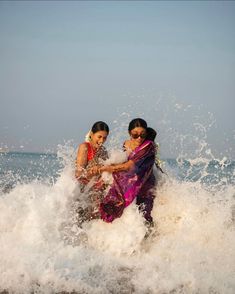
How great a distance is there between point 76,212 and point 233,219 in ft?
10.1

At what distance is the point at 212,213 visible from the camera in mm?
6750

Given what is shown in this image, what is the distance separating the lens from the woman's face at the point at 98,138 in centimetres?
610

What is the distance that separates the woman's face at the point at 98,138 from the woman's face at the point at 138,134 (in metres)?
0.48

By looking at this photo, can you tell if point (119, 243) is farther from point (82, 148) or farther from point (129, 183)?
point (82, 148)

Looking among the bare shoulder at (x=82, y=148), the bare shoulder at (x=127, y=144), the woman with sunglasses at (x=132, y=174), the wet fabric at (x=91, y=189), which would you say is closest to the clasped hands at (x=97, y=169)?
the woman with sunglasses at (x=132, y=174)

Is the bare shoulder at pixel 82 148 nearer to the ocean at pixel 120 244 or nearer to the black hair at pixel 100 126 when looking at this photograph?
the black hair at pixel 100 126

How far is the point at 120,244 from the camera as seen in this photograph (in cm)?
579

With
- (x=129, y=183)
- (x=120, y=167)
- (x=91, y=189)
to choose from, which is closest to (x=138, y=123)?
(x=120, y=167)

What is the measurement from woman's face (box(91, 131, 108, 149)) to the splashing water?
0.33 meters

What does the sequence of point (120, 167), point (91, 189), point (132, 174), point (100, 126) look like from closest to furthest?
point (120, 167), point (132, 174), point (100, 126), point (91, 189)

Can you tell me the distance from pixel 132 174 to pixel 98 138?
34.4 inches

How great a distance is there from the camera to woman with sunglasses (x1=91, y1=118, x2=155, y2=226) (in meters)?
5.82

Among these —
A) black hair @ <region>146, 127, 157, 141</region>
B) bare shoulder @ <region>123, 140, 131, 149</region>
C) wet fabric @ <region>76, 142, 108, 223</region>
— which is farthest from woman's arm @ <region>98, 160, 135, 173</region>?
black hair @ <region>146, 127, 157, 141</region>

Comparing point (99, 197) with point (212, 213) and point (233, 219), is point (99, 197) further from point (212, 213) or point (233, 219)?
point (233, 219)
